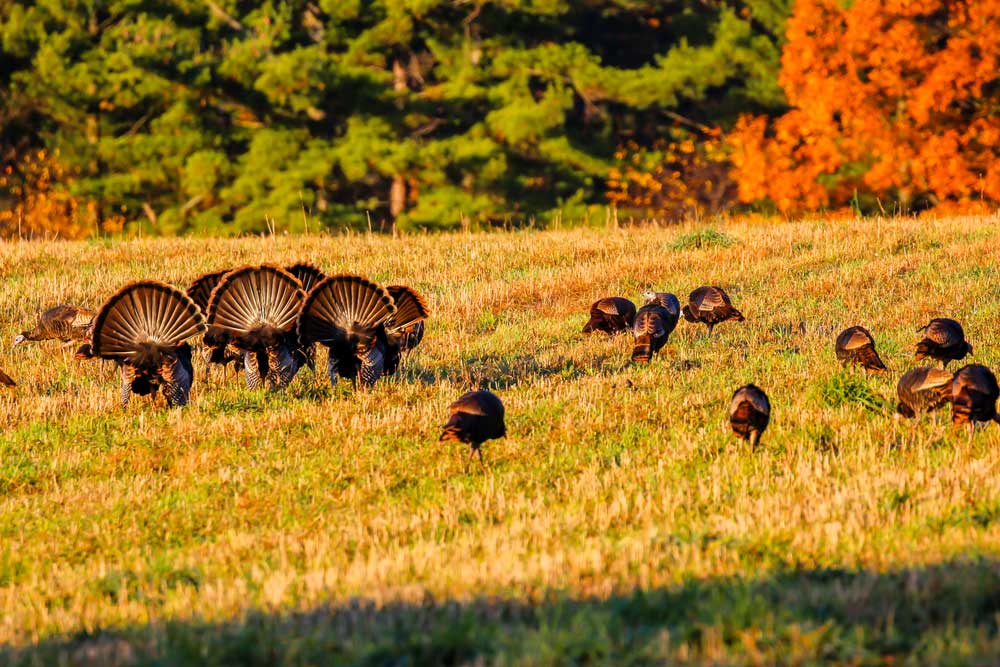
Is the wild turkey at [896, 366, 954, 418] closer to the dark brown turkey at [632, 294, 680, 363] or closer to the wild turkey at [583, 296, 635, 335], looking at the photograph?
the dark brown turkey at [632, 294, 680, 363]

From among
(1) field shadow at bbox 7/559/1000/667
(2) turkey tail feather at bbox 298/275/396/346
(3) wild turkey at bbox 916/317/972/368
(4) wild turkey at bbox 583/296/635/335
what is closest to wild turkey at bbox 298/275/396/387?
(2) turkey tail feather at bbox 298/275/396/346

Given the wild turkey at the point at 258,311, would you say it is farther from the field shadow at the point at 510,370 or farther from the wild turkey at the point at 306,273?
the field shadow at the point at 510,370

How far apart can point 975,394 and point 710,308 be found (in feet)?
17.3

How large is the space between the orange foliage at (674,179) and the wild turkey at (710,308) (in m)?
27.7

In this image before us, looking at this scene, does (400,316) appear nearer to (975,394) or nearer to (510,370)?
(510,370)

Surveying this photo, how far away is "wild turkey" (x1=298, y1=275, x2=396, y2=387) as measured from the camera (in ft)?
37.5

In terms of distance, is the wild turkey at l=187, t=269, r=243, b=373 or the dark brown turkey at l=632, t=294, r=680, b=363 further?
the dark brown turkey at l=632, t=294, r=680, b=363

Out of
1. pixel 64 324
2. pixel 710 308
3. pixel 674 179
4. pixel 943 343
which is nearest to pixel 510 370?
pixel 710 308

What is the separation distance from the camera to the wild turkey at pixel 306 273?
40.0 feet

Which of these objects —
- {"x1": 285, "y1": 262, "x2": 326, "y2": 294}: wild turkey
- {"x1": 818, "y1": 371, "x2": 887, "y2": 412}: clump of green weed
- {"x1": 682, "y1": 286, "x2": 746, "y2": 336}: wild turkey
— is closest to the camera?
{"x1": 818, "y1": 371, "x2": 887, "y2": 412}: clump of green weed

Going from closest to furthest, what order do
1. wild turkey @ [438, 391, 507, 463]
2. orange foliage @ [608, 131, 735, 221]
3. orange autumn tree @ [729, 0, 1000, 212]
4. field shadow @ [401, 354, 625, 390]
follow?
wild turkey @ [438, 391, 507, 463] → field shadow @ [401, 354, 625, 390] → orange autumn tree @ [729, 0, 1000, 212] → orange foliage @ [608, 131, 735, 221]

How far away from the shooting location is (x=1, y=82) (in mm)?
40375

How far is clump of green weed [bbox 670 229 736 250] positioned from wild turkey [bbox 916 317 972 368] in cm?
982

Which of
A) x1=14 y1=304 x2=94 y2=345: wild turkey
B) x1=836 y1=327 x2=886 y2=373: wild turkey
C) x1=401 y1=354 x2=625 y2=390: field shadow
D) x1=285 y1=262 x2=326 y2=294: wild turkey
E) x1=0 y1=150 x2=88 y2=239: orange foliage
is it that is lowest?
x1=401 y1=354 x2=625 y2=390: field shadow
